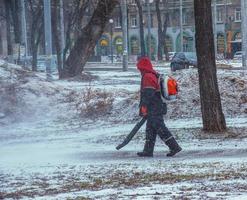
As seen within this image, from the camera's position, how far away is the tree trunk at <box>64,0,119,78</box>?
25.1 metres

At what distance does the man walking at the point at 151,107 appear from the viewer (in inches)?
421

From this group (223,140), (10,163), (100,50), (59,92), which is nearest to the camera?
(10,163)

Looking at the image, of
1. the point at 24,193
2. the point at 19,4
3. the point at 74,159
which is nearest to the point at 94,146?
the point at 74,159

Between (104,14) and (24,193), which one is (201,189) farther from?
(104,14)

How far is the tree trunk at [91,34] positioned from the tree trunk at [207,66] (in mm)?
12263

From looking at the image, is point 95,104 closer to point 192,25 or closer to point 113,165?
point 113,165

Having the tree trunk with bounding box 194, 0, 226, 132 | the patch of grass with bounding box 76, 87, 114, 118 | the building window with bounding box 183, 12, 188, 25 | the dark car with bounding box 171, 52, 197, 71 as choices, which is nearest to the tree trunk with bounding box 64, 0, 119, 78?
the patch of grass with bounding box 76, 87, 114, 118

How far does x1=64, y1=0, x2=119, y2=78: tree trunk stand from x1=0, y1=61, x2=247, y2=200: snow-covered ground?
4.35 metres

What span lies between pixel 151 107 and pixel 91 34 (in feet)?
50.5

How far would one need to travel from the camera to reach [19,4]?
39.4 meters

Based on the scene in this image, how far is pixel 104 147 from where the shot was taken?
12.6 metres

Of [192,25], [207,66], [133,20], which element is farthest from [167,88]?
[133,20]

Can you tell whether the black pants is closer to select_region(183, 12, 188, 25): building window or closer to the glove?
the glove

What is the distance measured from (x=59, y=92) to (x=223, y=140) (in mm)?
8182
